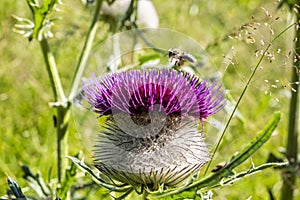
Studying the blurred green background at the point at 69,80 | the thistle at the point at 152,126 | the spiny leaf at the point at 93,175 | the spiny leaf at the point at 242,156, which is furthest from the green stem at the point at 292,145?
the spiny leaf at the point at 242,156

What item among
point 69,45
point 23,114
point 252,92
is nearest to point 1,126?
point 23,114

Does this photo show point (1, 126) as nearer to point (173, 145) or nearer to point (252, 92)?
point (252, 92)

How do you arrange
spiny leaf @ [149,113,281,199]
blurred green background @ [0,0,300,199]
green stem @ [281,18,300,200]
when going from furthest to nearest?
1. blurred green background @ [0,0,300,199]
2. green stem @ [281,18,300,200]
3. spiny leaf @ [149,113,281,199]

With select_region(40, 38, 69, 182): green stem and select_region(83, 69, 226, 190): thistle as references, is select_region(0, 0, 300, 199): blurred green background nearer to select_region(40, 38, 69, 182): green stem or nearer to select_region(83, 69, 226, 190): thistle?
select_region(40, 38, 69, 182): green stem

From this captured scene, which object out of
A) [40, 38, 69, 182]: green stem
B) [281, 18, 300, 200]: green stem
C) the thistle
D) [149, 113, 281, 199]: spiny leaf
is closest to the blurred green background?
[281, 18, 300, 200]: green stem

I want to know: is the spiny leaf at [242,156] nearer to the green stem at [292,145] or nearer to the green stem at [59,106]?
the green stem at [59,106]

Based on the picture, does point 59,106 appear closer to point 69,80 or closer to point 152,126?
point 152,126
